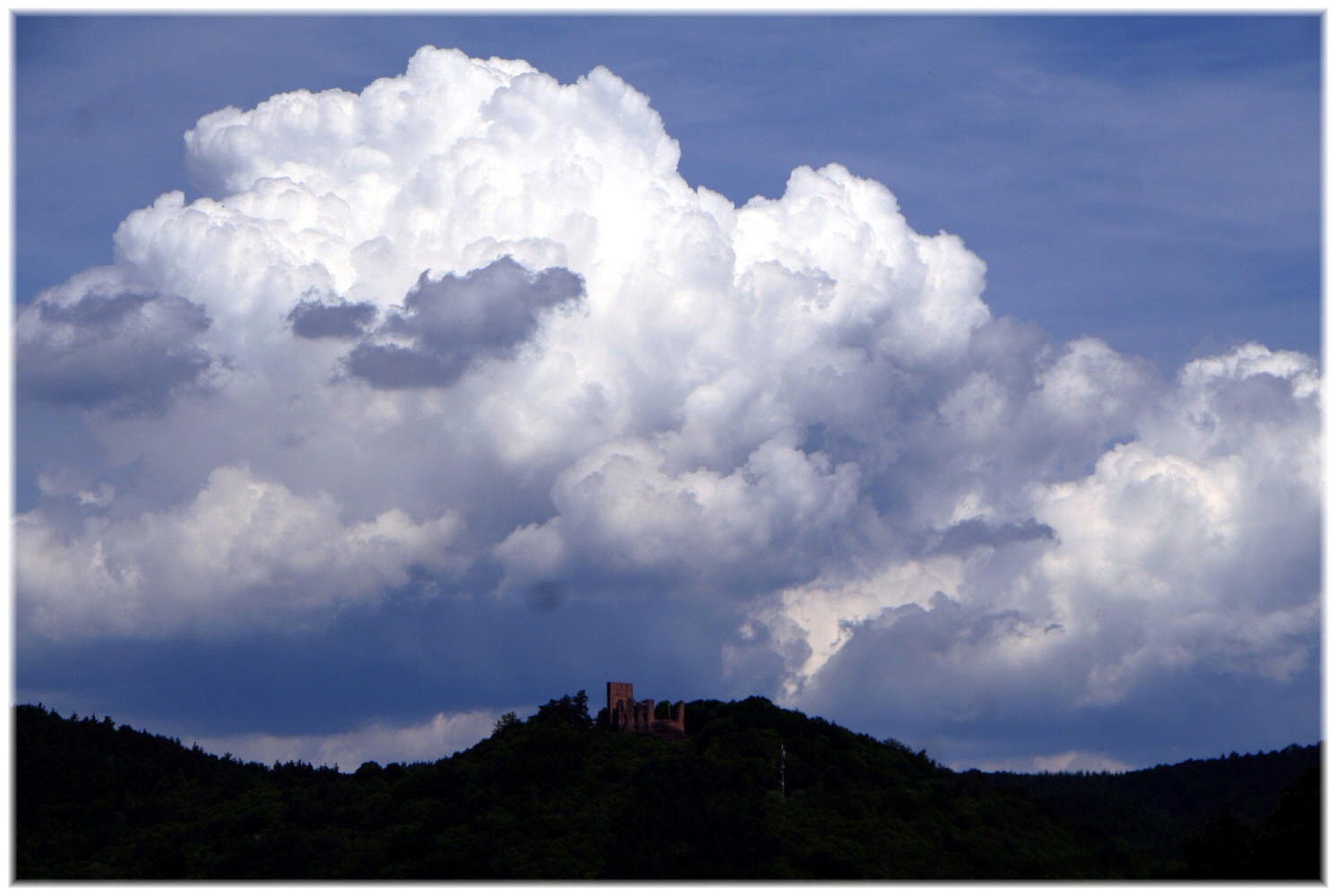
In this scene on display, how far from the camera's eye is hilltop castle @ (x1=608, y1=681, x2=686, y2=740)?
112 m

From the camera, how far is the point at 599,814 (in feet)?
316

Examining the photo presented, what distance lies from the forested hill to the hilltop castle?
3.30 ft

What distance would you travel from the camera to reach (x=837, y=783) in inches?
4190

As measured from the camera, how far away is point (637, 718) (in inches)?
4446

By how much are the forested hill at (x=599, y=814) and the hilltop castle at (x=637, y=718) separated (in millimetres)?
1004

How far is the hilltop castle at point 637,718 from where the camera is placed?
112 m

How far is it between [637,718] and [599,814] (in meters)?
16.9

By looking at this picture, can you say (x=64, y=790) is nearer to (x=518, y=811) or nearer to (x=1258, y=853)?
(x=518, y=811)

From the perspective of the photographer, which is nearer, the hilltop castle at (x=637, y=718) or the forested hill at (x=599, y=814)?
the forested hill at (x=599, y=814)

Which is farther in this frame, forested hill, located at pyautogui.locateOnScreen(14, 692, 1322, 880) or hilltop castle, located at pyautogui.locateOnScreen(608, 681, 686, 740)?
hilltop castle, located at pyautogui.locateOnScreen(608, 681, 686, 740)

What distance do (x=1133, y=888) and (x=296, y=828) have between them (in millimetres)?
59110

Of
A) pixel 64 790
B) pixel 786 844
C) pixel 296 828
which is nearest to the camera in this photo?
pixel 786 844

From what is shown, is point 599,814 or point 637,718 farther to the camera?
point 637,718

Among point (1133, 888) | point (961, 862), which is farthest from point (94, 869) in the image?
point (1133, 888)
